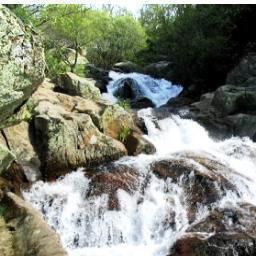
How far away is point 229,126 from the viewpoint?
20406mm

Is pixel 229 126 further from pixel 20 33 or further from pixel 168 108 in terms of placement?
pixel 20 33

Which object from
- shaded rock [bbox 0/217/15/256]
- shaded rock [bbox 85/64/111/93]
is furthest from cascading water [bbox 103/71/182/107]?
shaded rock [bbox 0/217/15/256]

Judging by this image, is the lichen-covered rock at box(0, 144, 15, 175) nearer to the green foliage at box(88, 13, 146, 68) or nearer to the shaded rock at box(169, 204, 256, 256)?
the shaded rock at box(169, 204, 256, 256)

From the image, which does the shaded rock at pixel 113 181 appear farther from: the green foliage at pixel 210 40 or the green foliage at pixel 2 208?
the green foliage at pixel 210 40

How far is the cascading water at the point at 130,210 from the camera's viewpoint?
11.1 meters

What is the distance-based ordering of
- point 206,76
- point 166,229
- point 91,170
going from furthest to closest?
point 206,76 → point 91,170 → point 166,229

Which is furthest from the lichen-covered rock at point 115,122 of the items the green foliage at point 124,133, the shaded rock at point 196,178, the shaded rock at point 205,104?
the shaded rock at point 205,104

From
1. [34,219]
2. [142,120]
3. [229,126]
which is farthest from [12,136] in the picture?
[229,126]

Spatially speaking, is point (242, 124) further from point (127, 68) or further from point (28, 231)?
point (127, 68)

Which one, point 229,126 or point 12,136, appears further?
point 229,126

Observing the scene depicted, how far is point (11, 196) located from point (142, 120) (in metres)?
9.53

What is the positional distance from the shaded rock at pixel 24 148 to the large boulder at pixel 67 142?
0.24 m

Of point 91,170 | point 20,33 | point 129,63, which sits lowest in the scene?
point 91,170

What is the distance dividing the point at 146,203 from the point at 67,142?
3.40 meters
